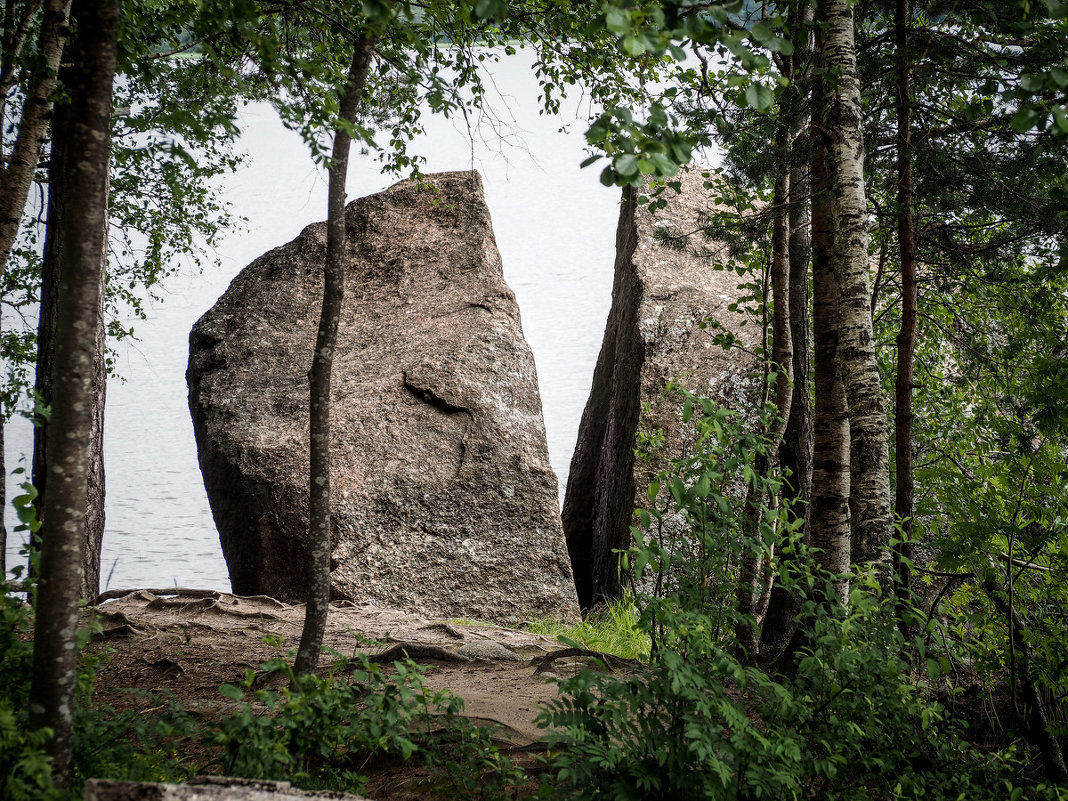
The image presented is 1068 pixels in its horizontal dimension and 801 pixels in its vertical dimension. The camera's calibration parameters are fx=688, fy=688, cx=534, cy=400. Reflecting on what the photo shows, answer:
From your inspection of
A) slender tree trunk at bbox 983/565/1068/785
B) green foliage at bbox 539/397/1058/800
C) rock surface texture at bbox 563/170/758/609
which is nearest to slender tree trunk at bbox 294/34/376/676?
green foliage at bbox 539/397/1058/800

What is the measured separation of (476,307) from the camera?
290 inches

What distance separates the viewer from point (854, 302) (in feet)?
11.7

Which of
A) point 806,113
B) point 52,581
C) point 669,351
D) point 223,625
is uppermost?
point 806,113

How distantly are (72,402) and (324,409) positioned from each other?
4.41ft

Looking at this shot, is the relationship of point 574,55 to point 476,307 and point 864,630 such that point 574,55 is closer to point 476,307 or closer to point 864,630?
point 476,307

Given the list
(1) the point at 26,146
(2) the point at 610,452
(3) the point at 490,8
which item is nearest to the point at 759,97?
(3) the point at 490,8

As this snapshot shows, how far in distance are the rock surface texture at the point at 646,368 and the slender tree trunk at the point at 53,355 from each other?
451 centimetres

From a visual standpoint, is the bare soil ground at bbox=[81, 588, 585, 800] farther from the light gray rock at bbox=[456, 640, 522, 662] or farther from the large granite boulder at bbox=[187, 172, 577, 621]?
the large granite boulder at bbox=[187, 172, 577, 621]

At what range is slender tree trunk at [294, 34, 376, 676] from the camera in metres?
2.98

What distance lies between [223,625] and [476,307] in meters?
3.88

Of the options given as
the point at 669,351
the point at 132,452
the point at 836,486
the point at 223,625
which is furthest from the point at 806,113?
the point at 132,452

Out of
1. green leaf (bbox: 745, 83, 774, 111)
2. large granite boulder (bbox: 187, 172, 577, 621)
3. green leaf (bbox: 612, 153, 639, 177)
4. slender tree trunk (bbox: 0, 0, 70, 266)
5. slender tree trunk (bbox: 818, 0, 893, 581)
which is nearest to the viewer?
green leaf (bbox: 612, 153, 639, 177)

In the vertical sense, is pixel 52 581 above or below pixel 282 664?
above

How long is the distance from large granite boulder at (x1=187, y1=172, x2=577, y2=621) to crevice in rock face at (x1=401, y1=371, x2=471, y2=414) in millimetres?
11
